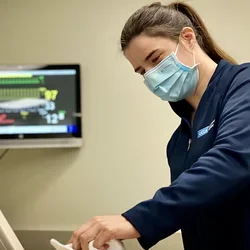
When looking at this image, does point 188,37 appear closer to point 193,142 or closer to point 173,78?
point 173,78

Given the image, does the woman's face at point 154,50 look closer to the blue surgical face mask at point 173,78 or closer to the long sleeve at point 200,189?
the blue surgical face mask at point 173,78

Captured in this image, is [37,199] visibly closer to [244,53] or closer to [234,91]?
[244,53]

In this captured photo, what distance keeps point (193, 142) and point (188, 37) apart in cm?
30

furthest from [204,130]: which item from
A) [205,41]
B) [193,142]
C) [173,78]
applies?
[205,41]

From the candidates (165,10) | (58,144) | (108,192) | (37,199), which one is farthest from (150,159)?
(165,10)

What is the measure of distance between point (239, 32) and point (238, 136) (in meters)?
1.88

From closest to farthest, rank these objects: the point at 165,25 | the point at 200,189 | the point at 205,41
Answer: the point at 200,189 < the point at 165,25 < the point at 205,41

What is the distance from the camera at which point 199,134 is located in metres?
1.11

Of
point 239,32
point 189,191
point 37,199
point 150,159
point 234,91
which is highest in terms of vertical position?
point 239,32

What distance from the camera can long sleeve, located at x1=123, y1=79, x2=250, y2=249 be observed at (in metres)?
0.83

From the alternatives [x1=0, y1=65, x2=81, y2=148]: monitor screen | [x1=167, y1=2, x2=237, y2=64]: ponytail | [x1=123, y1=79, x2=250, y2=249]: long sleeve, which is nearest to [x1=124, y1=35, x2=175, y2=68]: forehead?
[x1=167, y1=2, x2=237, y2=64]: ponytail

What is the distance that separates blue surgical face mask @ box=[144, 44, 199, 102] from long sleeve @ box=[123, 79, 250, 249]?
0.39 meters

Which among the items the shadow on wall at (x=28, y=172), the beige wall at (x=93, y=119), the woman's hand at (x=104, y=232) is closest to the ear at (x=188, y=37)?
the woman's hand at (x=104, y=232)

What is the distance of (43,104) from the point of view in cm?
259
